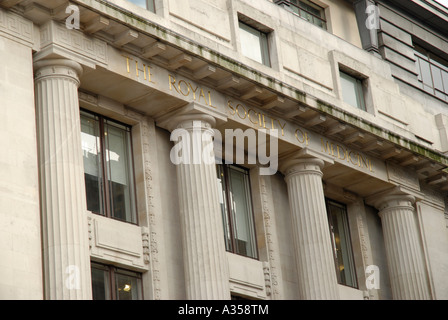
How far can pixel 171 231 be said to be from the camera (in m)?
31.0

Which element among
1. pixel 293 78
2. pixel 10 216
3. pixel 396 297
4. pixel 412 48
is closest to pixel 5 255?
pixel 10 216

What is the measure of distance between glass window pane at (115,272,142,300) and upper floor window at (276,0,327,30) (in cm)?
1298

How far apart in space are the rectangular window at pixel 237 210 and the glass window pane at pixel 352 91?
5637 mm

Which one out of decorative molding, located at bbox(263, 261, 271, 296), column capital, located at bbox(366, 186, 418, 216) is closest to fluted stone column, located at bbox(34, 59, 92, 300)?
decorative molding, located at bbox(263, 261, 271, 296)

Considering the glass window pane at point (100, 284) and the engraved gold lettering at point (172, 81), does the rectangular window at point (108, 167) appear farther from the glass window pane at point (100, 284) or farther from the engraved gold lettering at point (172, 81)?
the engraved gold lettering at point (172, 81)

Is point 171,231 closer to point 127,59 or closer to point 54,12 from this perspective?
point 127,59

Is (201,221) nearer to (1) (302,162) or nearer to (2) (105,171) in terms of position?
(2) (105,171)

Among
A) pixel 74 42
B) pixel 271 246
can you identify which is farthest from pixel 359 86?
pixel 74 42

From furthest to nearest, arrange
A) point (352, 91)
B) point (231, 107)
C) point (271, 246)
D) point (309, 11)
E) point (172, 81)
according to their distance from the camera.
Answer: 1. point (309, 11)
2. point (352, 91)
3. point (271, 246)
4. point (231, 107)
5. point (172, 81)

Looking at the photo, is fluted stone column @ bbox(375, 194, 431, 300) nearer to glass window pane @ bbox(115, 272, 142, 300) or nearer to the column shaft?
the column shaft

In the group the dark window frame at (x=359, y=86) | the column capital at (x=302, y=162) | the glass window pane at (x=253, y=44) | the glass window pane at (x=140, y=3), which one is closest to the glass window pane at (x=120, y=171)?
the glass window pane at (x=140, y=3)

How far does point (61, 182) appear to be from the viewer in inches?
1073

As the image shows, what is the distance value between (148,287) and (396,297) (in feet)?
35.6

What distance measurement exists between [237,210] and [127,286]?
561 cm
